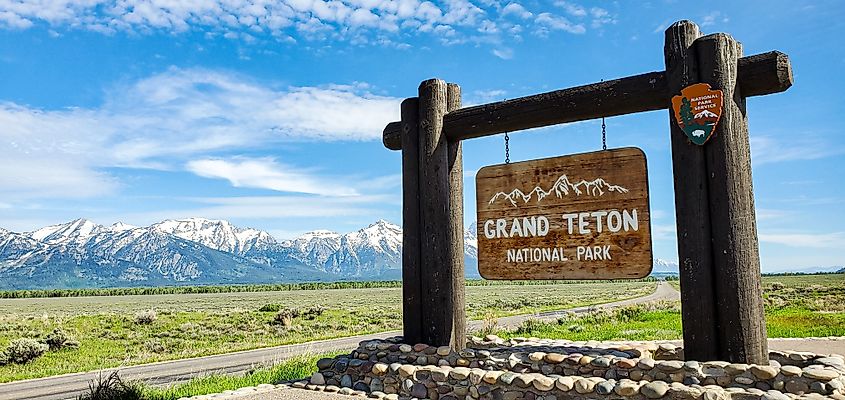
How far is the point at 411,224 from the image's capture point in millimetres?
7879

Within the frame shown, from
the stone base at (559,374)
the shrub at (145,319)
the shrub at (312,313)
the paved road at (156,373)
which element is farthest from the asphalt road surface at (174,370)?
the shrub at (312,313)

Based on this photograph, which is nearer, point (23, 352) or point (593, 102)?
point (593, 102)

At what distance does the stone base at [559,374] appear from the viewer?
5.42 m

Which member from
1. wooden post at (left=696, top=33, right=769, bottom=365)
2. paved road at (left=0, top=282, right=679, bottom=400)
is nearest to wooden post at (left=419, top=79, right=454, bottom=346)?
wooden post at (left=696, top=33, right=769, bottom=365)

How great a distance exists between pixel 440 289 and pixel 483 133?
1.94 m

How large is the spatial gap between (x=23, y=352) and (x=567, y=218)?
2094 cm

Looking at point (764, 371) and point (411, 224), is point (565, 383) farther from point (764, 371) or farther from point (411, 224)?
point (411, 224)

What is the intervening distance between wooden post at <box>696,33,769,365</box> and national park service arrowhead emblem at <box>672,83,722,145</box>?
0.20 feet

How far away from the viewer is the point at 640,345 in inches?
351

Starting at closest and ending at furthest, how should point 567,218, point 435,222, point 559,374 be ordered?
point 559,374
point 567,218
point 435,222

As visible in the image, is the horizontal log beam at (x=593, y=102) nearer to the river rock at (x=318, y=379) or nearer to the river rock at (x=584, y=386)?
the river rock at (x=584, y=386)

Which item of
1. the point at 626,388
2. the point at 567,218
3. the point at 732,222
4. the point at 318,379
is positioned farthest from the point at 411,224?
the point at 732,222

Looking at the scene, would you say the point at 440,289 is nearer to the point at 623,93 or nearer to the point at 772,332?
the point at 623,93

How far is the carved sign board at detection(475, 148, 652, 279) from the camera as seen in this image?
6574 mm
